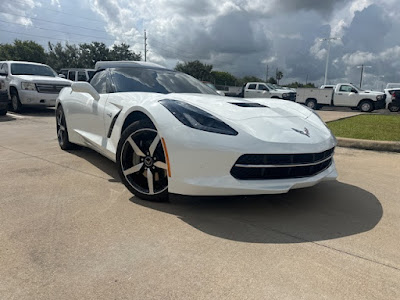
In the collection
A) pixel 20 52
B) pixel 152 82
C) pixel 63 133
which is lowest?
pixel 63 133

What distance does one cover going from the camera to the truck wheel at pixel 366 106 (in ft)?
61.4

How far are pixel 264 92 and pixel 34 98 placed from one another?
14767mm

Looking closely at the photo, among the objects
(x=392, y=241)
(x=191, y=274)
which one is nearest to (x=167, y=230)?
(x=191, y=274)

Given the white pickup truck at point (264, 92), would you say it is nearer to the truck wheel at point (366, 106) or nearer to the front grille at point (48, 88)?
the truck wheel at point (366, 106)

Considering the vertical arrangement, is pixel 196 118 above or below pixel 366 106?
above

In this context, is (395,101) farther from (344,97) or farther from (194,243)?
(194,243)

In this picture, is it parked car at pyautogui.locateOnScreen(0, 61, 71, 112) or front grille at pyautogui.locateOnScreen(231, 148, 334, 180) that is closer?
front grille at pyautogui.locateOnScreen(231, 148, 334, 180)

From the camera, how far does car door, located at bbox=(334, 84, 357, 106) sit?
63.6ft

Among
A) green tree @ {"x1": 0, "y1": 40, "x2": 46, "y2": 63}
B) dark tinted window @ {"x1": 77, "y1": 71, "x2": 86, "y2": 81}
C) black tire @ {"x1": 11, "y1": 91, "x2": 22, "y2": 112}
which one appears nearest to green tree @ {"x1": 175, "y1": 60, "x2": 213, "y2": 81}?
green tree @ {"x1": 0, "y1": 40, "x2": 46, "y2": 63}

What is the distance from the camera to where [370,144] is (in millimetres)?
5715

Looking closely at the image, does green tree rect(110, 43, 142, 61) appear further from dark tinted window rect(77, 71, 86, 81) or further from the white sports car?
the white sports car

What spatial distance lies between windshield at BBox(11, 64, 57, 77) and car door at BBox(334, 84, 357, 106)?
15784mm

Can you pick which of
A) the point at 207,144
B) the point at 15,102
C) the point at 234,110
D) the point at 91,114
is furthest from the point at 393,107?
the point at 207,144

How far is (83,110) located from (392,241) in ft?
11.7
